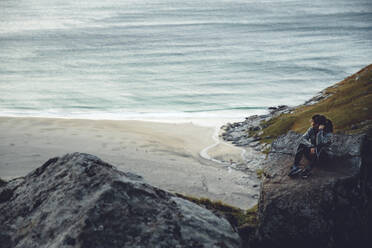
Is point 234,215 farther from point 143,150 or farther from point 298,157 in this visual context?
point 143,150

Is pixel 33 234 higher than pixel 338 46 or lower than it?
lower

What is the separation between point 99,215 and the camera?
7375mm

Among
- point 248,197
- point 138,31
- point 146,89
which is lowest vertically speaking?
point 248,197

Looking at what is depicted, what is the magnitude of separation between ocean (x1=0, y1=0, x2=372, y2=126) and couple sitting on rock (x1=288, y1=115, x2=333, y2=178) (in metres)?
36.9

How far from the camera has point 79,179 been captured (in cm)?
841

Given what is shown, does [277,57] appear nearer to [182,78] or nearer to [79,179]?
[182,78]

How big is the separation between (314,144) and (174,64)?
79091 millimetres

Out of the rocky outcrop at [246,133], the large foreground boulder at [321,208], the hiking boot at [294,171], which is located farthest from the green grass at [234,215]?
the rocky outcrop at [246,133]

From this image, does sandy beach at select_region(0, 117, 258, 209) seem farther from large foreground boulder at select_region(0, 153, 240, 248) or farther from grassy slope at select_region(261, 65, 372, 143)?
large foreground boulder at select_region(0, 153, 240, 248)

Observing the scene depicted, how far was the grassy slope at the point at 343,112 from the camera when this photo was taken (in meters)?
27.7

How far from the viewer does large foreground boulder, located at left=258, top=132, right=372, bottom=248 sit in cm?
1046

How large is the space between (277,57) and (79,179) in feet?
305

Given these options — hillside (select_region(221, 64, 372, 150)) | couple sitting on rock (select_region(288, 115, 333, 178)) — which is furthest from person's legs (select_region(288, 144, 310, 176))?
hillside (select_region(221, 64, 372, 150))

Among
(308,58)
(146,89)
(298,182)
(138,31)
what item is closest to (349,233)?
(298,182)
